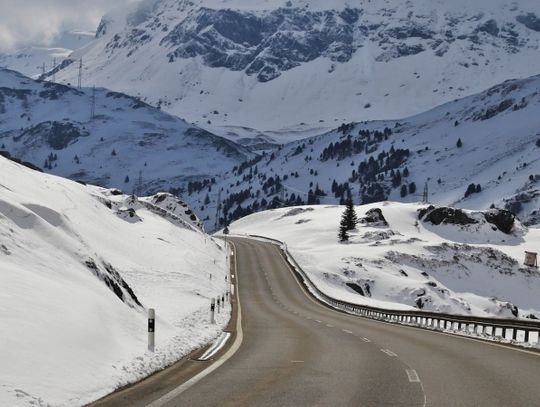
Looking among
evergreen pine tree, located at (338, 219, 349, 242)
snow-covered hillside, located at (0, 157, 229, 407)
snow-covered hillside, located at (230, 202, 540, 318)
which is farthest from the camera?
evergreen pine tree, located at (338, 219, 349, 242)

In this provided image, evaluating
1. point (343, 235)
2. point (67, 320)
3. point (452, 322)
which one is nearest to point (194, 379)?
point (67, 320)

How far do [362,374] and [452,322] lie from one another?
2138cm

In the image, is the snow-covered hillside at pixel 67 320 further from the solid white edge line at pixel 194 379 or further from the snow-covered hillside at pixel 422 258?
the snow-covered hillside at pixel 422 258

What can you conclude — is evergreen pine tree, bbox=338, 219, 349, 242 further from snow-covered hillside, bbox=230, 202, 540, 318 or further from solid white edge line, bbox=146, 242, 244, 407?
solid white edge line, bbox=146, 242, 244, 407

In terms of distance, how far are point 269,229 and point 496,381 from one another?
143 m

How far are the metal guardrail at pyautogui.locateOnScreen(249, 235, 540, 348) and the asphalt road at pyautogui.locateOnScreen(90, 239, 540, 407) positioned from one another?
2772 millimetres

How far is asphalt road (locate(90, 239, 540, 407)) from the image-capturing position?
436 inches

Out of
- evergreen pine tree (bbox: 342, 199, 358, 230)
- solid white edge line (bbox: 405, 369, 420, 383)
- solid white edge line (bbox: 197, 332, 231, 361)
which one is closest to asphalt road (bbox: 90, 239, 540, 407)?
solid white edge line (bbox: 405, 369, 420, 383)

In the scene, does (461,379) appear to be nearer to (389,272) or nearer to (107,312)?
(107,312)

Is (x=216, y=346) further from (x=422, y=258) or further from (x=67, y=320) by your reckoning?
(x=422, y=258)

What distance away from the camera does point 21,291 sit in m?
13.8

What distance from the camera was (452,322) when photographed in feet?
112

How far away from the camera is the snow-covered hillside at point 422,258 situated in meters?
82.6

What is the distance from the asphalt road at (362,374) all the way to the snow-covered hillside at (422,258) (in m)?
46.0
